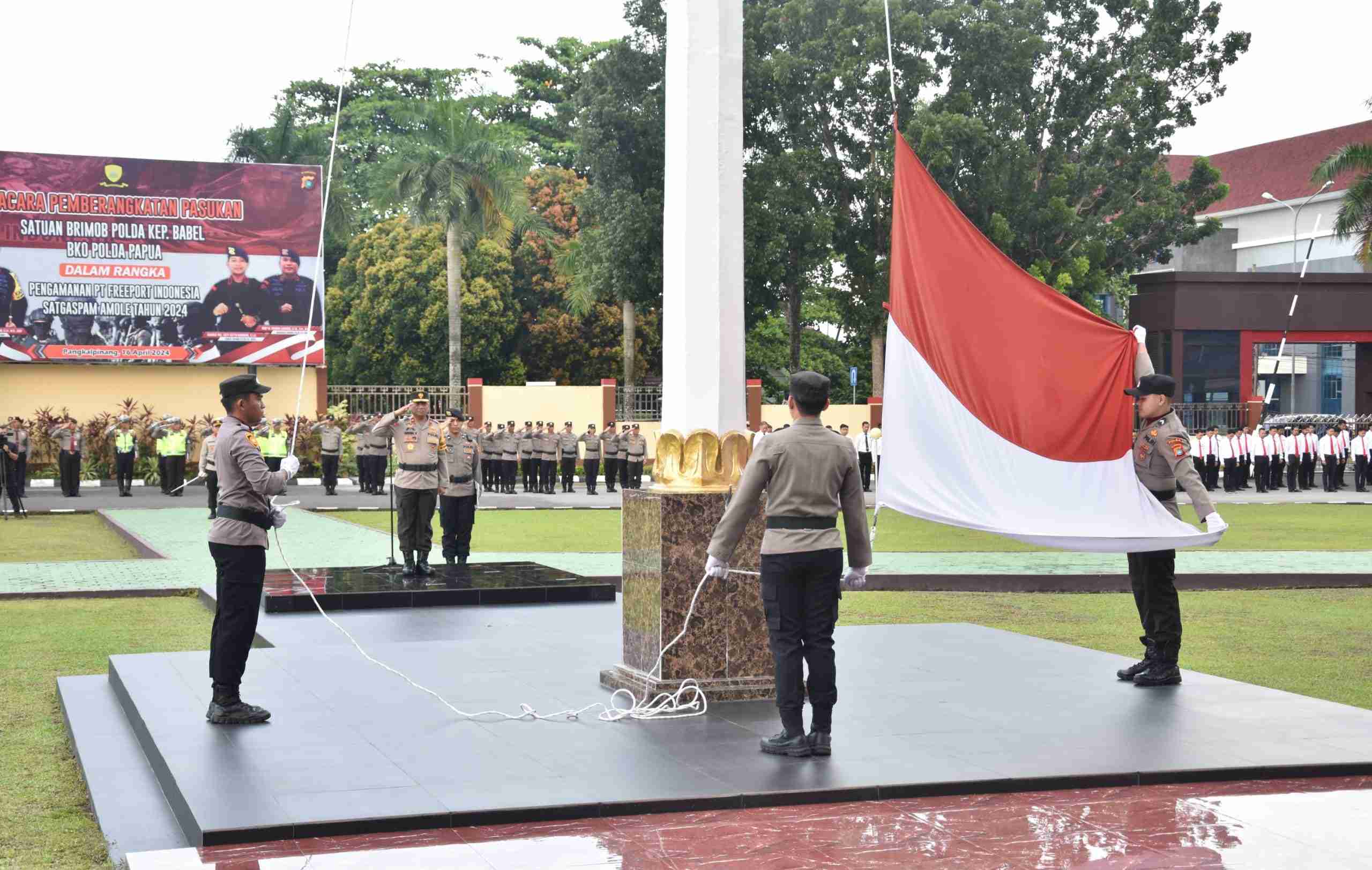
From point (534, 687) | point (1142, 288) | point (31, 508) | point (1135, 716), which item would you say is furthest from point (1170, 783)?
point (1142, 288)

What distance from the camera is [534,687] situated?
25.1ft

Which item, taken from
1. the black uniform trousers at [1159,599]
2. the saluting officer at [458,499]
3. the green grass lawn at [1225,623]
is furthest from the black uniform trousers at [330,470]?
the black uniform trousers at [1159,599]

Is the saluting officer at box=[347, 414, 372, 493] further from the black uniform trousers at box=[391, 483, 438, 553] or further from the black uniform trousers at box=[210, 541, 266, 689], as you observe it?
the black uniform trousers at box=[210, 541, 266, 689]

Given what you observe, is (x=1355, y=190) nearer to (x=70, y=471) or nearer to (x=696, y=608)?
(x=70, y=471)

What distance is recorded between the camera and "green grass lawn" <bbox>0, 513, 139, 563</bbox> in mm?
16797

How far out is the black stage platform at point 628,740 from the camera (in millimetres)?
5383

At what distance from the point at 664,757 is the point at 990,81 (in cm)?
3431

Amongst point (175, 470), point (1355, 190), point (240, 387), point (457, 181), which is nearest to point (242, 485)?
point (240, 387)

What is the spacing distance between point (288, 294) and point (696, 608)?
28687 mm

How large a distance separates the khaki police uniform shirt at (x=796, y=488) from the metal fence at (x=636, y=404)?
3301 centimetres

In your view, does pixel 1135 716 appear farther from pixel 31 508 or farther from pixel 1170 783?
pixel 31 508

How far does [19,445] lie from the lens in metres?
26.0

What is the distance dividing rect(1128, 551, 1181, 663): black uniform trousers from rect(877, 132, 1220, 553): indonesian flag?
2.28 feet

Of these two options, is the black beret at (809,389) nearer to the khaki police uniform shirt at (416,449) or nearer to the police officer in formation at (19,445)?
the khaki police uniform shirt at (416,449)
